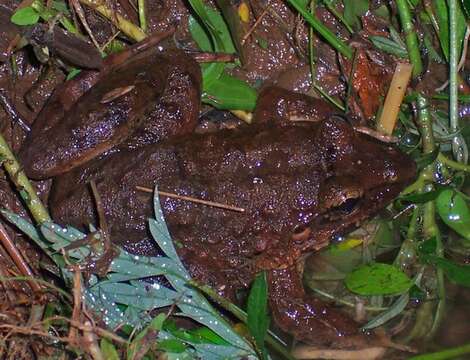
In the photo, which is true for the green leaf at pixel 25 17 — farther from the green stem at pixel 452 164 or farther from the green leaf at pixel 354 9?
the green stem at pixel 452 164

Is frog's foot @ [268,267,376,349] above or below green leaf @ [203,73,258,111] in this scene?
below

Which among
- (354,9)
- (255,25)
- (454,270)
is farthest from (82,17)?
(454,270)

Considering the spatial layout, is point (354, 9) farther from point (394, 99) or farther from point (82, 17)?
point (82, 17)

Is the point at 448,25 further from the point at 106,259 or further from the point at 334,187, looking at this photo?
the point at 106,259

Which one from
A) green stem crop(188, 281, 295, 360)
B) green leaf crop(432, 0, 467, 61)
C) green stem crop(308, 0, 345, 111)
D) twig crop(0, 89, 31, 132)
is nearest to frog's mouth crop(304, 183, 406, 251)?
green stem crop(188, 281, 295, 360)

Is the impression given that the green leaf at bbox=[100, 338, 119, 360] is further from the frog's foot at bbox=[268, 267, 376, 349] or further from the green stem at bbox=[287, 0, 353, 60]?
the green stem at bbox=[287, 0, 353, 60]

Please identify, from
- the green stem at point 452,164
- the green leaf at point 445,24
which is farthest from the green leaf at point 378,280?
the green leaf at point 445,24
